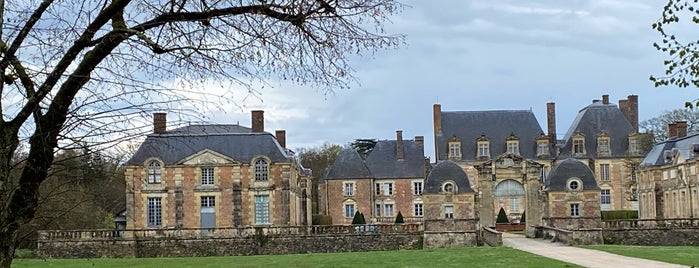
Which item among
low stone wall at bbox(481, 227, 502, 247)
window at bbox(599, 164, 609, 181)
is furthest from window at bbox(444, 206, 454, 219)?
window at bbox(599, 164, 609, 181)

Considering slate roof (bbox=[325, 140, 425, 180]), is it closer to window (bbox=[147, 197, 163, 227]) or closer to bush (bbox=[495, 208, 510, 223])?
bush (bbox=[495, 208, 510, 223])

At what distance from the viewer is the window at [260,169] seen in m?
34.8

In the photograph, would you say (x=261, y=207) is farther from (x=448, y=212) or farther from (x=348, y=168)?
(x=348, y=168)

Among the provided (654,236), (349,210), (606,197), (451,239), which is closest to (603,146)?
(606,197)

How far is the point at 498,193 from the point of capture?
4138 cm

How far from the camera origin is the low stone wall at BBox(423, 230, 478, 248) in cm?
2694

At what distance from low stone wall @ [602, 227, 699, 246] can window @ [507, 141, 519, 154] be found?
17101 millimetres

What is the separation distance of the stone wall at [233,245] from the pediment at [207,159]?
19.9ft

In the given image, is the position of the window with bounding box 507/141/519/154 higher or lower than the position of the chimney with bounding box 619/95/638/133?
lower

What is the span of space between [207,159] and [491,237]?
13.8 meters

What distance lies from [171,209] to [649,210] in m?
21.4

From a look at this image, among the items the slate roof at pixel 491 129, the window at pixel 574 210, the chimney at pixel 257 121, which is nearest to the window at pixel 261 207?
the chimney at pixel 257 121

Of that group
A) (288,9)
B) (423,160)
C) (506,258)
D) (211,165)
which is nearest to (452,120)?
(423,160)

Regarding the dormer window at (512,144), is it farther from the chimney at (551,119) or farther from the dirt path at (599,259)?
the dirt path at (599,259)
